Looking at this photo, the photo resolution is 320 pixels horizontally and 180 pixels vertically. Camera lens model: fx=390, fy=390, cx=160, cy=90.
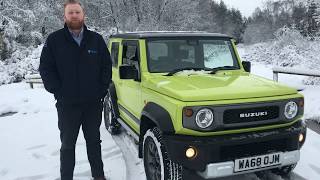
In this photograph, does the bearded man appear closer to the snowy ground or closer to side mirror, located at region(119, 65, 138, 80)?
side mirror, located at region(119, 65, 138, 80)

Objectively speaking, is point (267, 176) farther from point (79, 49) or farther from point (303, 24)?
point (303, 24)

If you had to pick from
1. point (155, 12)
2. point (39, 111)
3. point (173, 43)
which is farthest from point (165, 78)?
point (155, 12)

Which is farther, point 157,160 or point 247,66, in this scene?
point 247,66

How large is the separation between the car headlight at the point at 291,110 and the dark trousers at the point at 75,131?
82.8 inches

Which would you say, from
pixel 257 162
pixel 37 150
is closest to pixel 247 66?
pixel 257 162

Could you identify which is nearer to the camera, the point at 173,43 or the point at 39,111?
the point at 173,43

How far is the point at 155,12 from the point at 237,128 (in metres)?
21.6

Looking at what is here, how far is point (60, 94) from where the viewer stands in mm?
4258

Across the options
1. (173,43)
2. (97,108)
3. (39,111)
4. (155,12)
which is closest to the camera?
(97,108)

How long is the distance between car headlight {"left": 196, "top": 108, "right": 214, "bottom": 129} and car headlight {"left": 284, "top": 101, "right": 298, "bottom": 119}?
3.05 ft

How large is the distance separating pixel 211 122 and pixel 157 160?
2.71ft

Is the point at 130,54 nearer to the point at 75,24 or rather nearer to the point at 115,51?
the point at 115,51

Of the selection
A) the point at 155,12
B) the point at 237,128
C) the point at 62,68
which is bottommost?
the point at 237,128

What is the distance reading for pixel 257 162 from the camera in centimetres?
395
